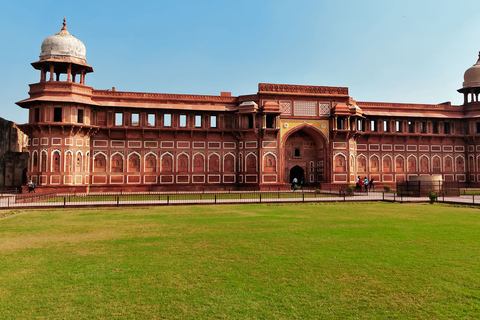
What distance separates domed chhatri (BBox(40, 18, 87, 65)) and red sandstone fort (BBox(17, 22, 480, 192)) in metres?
0.07

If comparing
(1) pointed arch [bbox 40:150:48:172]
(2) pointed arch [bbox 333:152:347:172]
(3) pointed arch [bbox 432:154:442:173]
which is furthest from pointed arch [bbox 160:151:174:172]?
(3) pointed arch [bbox 432:154:442:173]

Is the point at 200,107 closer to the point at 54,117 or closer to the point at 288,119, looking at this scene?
the point at 288,119

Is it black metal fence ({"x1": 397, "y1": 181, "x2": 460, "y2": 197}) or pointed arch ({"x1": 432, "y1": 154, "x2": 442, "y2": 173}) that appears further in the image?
pointed arch ({"x1": 432, "y1": 154, "x2": 442, "y2": 173})

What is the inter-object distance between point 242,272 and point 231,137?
24.4 meters

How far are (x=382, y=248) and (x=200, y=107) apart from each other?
2327cm

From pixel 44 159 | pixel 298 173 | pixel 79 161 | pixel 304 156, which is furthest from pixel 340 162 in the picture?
pixel 44 159

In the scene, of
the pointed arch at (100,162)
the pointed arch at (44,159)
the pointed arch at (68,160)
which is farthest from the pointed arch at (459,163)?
the pointed arch at (44,159)

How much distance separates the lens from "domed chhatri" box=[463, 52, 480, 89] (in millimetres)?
32469

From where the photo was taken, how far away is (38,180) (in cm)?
2466

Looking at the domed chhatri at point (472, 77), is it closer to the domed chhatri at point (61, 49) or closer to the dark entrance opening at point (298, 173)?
the dark entrance opening at point (298, 173)

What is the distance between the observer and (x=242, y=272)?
210 inches

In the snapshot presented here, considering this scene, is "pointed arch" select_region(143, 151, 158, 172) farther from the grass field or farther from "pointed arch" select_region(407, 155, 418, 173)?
"pointed arch" select_region(407, 155, 418, 173)

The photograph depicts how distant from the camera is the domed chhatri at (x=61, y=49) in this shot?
25.9 m

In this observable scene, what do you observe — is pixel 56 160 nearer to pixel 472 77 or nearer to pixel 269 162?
pixel 269 162
